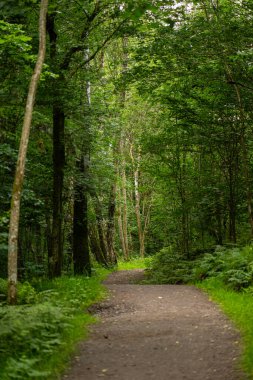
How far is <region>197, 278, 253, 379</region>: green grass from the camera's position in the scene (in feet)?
20.5

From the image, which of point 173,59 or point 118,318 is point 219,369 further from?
point 173,59

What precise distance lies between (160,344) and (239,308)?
8.27 ft

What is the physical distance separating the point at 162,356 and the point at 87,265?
10.8m

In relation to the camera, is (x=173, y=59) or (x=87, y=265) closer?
(x=173, y=59)

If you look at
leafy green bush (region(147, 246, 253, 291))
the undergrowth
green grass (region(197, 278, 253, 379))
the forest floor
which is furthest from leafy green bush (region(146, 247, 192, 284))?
the undergrowth

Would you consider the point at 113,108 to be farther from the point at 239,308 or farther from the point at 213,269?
the point at 239,308

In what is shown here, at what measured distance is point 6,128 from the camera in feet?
49.5

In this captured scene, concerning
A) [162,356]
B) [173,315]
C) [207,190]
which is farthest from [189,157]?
[162,356]

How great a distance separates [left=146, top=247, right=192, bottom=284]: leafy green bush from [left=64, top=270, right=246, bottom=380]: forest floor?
488 cm

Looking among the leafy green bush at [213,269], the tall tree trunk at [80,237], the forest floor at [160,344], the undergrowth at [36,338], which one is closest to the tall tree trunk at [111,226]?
the leafy green bush at [213,269]

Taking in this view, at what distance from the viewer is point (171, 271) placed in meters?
17.4

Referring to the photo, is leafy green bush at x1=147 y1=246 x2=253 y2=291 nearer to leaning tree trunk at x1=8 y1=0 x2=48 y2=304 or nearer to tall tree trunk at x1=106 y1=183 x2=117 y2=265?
tall tree trunk at x1=106 y1=183 x2=117 y2=265

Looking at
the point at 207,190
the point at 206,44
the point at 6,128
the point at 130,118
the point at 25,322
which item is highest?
the point at 130,118

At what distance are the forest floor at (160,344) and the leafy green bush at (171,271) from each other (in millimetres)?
4880
